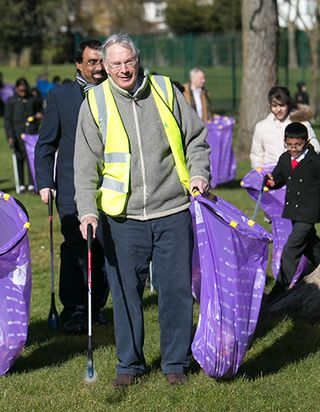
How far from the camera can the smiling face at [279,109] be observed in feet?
28.9

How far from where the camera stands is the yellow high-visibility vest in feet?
17.4

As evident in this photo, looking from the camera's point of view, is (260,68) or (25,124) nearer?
(25,124)

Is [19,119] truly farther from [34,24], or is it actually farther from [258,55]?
[34,24]

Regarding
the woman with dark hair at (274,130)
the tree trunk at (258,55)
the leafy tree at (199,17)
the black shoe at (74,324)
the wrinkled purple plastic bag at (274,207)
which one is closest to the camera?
the black shoe at (74,324)

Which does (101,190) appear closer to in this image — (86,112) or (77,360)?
(86,112)

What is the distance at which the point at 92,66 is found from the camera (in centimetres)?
676

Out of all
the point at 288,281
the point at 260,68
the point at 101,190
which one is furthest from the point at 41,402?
the point at 260,68

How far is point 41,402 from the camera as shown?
5.43 meters

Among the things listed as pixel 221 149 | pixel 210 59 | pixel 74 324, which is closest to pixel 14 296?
pixel 74 324

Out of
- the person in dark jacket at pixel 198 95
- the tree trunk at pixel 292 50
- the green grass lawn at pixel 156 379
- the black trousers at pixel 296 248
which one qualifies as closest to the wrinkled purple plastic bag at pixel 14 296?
the green grass lawn at pixel 156 379

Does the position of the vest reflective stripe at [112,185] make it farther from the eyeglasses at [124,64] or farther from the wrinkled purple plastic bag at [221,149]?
the wrinkled purple plastic bag at [221,149]

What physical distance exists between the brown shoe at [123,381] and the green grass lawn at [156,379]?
0.05 meters

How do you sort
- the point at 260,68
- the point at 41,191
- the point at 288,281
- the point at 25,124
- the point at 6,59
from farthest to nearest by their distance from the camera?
the point at 6,59 < the point at 260,68 < the point at 25,124 < the point at 288,281 < the point at 41,191

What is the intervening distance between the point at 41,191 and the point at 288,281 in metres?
2.40
